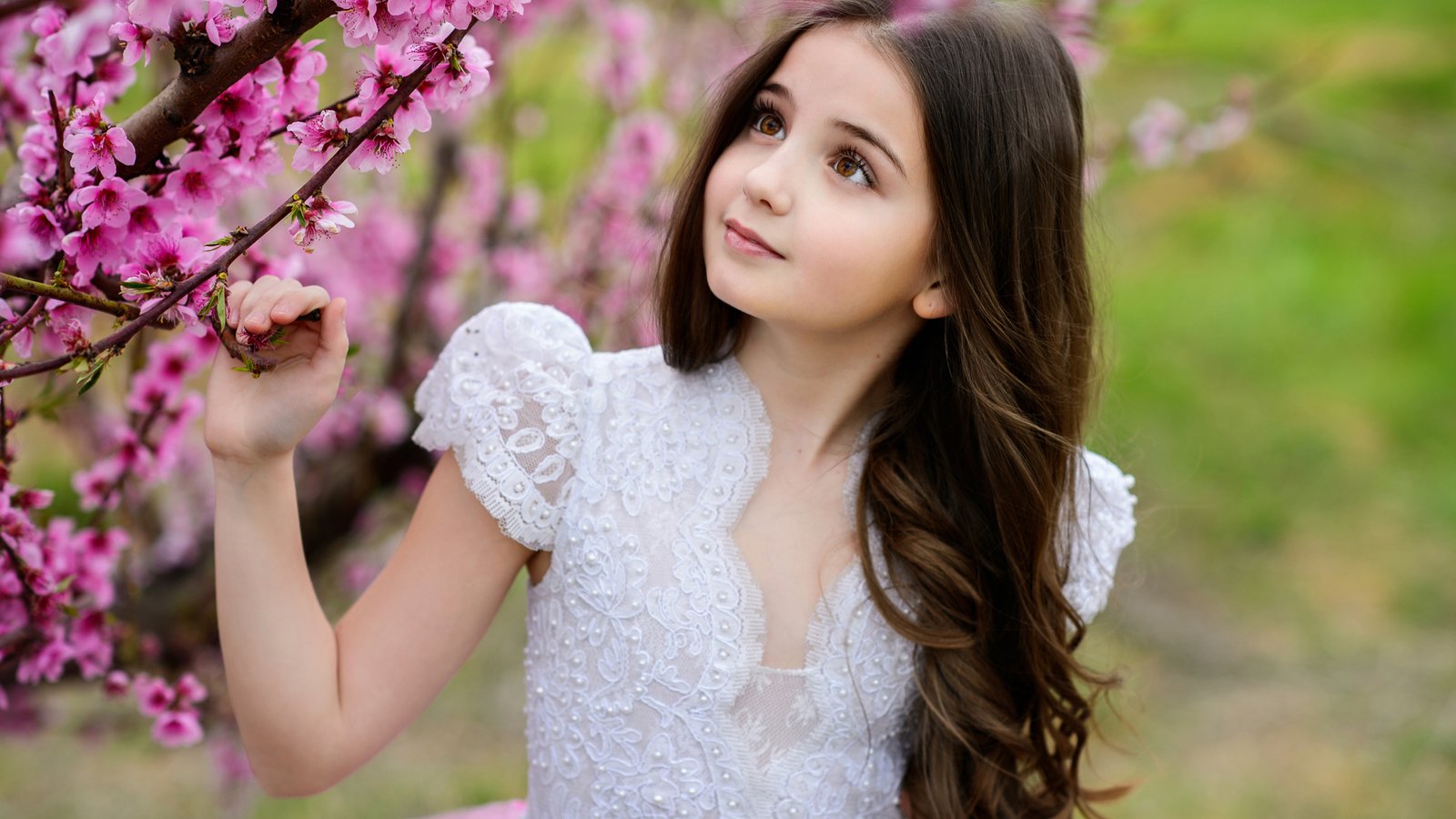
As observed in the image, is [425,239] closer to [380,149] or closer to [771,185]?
[771,185]

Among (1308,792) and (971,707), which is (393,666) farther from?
(1308,792)

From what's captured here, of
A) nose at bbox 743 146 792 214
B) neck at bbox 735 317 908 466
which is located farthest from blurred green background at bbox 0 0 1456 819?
nose at bbox 743 146 792 214

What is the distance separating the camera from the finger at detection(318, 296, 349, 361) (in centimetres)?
113

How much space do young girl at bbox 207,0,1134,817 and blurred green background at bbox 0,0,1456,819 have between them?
0.31 meters

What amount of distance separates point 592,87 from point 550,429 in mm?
1583

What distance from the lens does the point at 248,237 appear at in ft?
3.04

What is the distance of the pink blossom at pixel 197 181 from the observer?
3.49 feet

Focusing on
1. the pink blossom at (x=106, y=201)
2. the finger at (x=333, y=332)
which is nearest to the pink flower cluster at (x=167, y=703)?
the finger at (x=333, y=332)

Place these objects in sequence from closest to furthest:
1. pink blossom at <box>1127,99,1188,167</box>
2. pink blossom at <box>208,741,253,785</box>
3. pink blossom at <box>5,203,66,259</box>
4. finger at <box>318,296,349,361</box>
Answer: pink blossom at <box>5,203,66,259</box> < finger at <box>318,296,349,361</box> < pink blossom at <box>208,741,253,785</box> < pink blossom at <box>1127,99,1188,167</box>

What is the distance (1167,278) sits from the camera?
237 inches

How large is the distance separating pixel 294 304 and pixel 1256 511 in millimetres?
3823

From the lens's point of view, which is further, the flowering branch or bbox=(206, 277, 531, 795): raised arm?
bbox=(206, 277, 531, 795): raised arm

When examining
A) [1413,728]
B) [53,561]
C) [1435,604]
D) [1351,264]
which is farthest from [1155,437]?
[53,561]

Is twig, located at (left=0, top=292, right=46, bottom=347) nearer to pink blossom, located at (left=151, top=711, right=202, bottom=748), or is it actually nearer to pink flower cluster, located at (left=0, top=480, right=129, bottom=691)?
pink flower cluster, located at (left=0, top=480, right=129, bottom=691)
